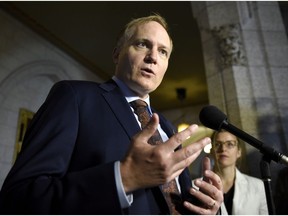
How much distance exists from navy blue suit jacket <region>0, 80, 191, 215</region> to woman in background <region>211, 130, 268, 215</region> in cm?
123

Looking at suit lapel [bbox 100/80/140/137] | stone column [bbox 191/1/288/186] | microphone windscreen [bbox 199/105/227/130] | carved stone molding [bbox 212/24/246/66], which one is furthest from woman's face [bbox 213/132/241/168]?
suit lapel [bbox 100/80/140/137]

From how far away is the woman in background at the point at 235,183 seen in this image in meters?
2.05

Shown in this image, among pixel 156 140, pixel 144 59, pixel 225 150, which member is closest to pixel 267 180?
pixel 156 140

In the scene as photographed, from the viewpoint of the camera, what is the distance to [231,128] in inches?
41.6

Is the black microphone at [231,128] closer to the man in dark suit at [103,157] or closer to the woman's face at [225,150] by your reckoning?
the man in dark suit at [103,157]

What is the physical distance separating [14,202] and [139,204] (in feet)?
1.15

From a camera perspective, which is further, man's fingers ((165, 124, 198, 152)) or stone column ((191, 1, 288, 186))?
stone column ((191, 1, 288, 186))

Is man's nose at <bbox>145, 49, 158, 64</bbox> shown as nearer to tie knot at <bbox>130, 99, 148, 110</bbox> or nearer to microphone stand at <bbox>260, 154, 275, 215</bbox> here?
tie knot at <bbox>130, 99, 148, 110</bbox>

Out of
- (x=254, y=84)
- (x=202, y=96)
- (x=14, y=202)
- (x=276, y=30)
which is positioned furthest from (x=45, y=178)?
(x=202, y=96)

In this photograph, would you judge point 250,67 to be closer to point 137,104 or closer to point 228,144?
point 228,144

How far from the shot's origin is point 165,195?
2.88ft

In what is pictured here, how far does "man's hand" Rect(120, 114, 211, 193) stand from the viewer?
0.67 meters

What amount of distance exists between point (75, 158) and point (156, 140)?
306 millimetres

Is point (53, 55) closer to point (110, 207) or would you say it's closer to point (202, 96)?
point (202, 96)
